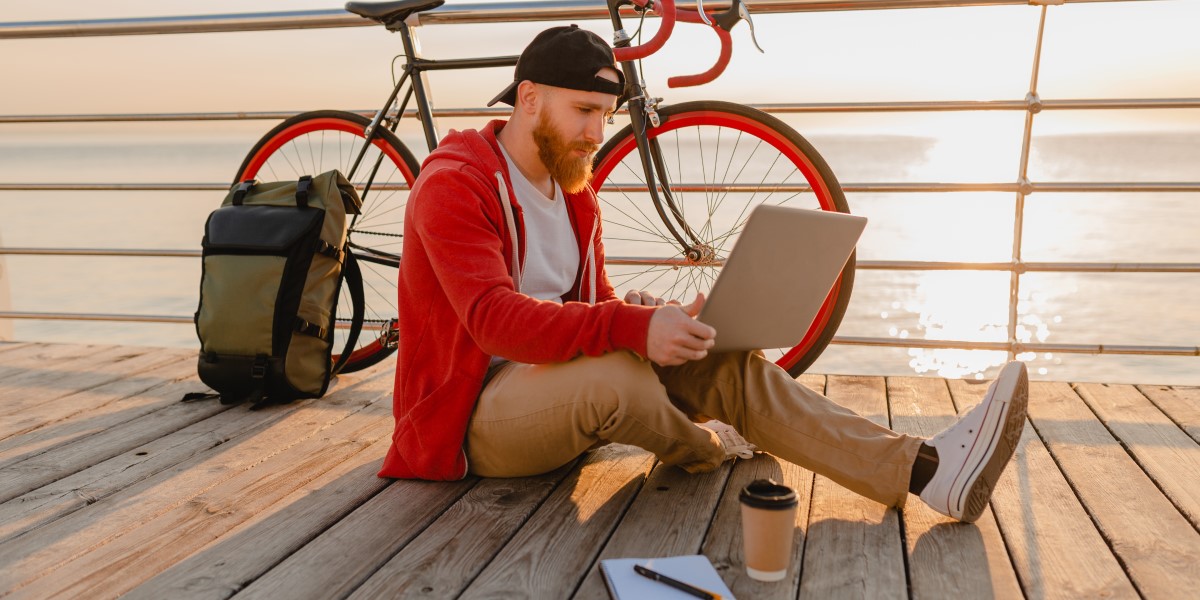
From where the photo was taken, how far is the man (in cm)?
169

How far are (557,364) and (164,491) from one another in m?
0.85

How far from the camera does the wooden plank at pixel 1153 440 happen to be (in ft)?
6.26

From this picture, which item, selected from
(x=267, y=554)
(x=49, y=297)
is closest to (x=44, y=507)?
(x=267, y=554)

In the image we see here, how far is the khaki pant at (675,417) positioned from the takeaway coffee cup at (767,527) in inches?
13.3

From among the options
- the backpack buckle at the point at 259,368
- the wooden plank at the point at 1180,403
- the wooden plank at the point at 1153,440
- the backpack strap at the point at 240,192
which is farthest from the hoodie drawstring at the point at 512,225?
the wooden plank at the point at 1180,403

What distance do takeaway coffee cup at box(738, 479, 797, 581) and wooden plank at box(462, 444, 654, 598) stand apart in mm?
267

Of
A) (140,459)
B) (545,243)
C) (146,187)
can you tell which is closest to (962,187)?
(545,243)

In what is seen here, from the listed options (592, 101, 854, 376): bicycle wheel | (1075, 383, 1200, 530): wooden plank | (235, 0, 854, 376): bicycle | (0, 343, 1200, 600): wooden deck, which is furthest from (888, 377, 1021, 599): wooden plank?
(235, 0, 854, 376): bicycle

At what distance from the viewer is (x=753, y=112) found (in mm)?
2545

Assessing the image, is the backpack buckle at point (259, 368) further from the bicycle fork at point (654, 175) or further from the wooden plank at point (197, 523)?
the bicycle fork at point (654, 175)

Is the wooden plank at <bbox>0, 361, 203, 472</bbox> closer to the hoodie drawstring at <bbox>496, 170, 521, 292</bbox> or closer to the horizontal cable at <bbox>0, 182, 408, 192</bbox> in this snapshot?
the horizontal cable at <bbox>0, 182, 408, 192</bbox>

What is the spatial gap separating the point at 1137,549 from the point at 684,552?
Result: 761 millimetres

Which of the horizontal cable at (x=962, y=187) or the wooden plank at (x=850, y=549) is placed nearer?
the wooden plank at (x=850, y=549)

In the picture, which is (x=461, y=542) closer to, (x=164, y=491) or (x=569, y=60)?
(x=164, y=491)
